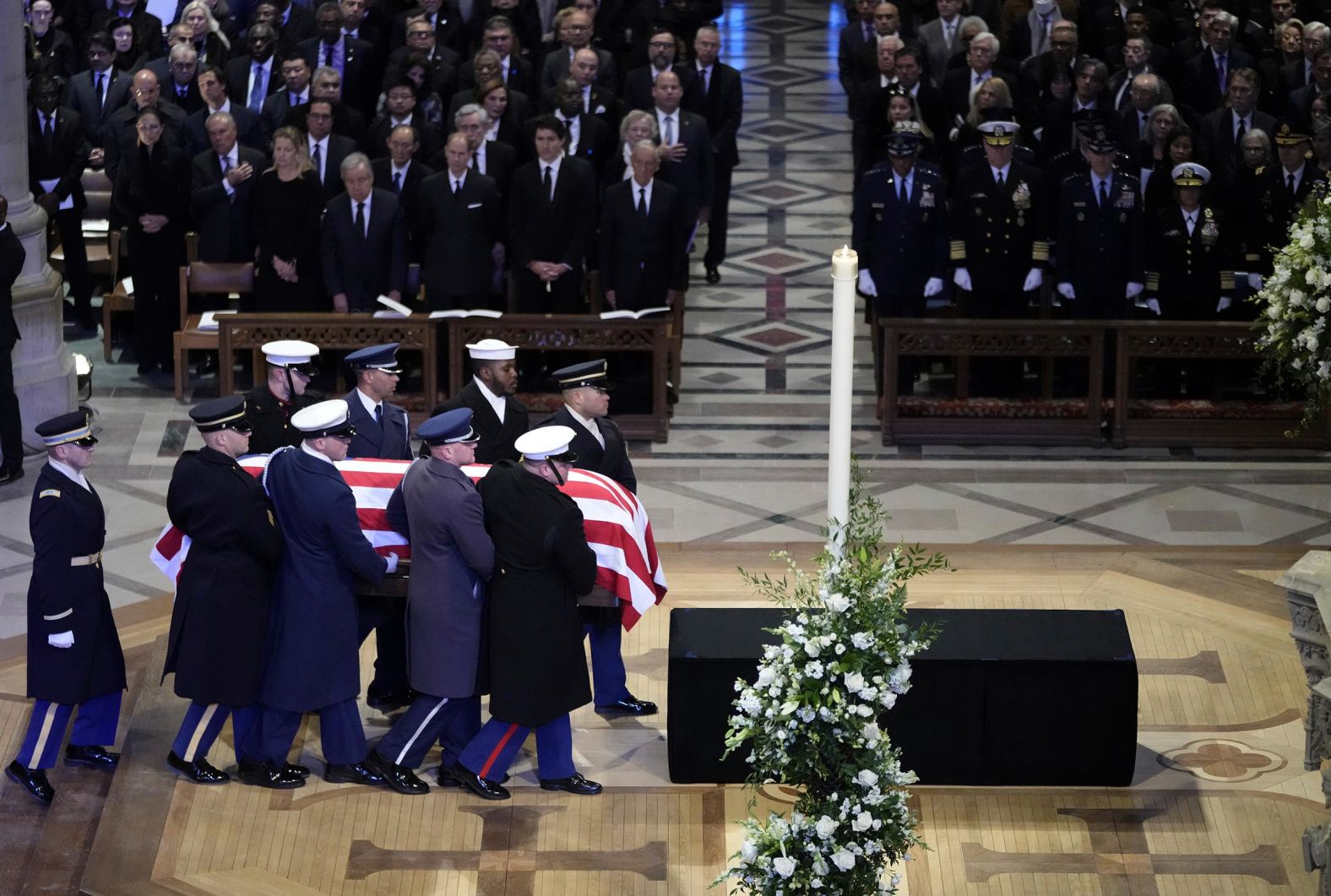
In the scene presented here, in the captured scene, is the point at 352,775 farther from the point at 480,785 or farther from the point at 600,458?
the point at 600,458

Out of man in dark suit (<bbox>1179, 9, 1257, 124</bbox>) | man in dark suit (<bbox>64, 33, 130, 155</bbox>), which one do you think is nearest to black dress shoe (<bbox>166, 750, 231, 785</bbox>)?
man in dark suit (<bbox>64, 33, 130, 155</bbox>)

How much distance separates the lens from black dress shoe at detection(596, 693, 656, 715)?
750cm

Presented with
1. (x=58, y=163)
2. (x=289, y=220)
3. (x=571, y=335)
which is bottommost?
(x=571, y=335)

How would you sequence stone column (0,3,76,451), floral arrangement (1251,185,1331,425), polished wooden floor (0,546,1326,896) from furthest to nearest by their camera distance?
stone column (0,3,76,451), floral arrangement (1251,185,1331,425), polished wooden floor (0,546,1326,896)

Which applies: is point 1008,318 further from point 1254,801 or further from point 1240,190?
point 1254,801

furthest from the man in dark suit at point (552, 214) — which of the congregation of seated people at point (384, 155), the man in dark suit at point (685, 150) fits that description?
the man in dark suit at point (685, 150)

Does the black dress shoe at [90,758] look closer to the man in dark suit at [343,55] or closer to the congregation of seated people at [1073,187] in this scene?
the congregation of seated people at [1073,187]

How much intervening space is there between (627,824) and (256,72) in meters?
7.30

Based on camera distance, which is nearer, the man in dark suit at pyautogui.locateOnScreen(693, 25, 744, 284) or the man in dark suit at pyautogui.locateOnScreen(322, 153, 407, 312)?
the man in dark suit at pyautogui.locateOnScreen(322, 153, 407, 312)

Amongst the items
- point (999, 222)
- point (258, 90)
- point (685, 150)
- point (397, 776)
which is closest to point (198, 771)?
point (397, 776)

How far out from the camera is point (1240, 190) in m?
11.0

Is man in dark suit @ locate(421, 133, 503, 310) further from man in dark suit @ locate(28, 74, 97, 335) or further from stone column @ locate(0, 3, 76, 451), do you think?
man in dark suit @ locate(28, 74, 97, 335)

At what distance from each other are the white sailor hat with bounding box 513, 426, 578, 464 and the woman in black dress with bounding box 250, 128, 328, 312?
15.4ft

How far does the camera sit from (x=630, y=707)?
7504 millimetres
